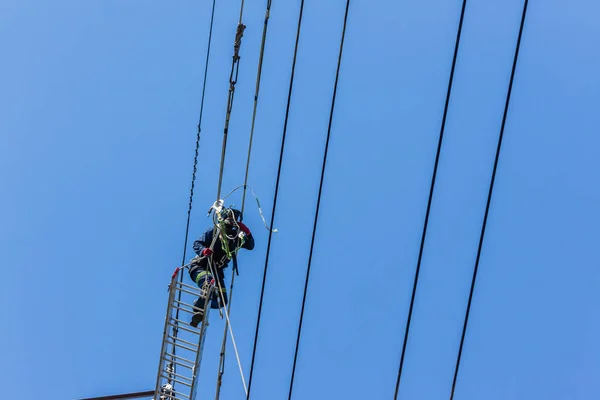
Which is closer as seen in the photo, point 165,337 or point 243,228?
point 165,337

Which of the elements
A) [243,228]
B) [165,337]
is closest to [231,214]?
[243,228]

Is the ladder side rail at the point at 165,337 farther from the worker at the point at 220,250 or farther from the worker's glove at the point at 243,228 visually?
the worker's glove at the point at 243,228

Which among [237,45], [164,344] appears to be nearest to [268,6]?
[237,45]

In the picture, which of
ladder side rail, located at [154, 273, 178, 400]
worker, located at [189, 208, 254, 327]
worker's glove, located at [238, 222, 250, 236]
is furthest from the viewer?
worker's glove, located at [238, 222, 250, 236]

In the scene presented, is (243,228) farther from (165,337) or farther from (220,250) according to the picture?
(165,337)

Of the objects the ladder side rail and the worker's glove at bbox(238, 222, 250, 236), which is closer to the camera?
the ladder side rail

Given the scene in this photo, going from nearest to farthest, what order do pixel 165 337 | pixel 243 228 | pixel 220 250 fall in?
pixel 165 337
pixel 220 250
pixel 243 228

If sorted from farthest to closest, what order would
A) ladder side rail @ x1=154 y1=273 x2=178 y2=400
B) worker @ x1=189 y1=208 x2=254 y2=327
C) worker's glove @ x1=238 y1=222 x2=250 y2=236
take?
worker's glove @ x1=238 y1=222 x2=250 y2=236
worker @ x1=189 y1=208 x2=254 y2=327
ladder side rail @ x1=154 y1=273 x2=178 y2=400

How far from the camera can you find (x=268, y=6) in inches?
254

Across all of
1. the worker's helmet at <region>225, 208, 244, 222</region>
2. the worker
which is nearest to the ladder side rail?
the worker

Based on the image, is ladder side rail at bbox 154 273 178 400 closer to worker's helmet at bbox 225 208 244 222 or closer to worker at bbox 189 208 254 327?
worker at bbox 189 208 254 327

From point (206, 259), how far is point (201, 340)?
8.48 ft

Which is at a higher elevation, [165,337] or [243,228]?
[243,228]

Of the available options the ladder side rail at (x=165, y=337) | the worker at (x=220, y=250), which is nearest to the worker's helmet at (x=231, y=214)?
the worker at (x=220, y=250)
